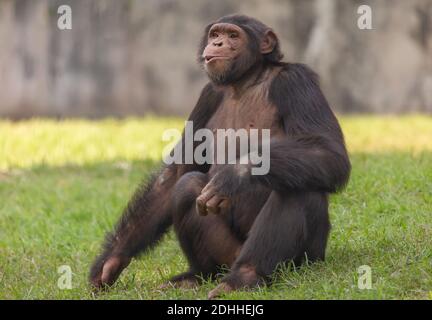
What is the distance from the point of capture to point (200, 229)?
5785 mm

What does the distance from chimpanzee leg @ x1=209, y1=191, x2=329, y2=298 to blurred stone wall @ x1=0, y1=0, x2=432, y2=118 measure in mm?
8009

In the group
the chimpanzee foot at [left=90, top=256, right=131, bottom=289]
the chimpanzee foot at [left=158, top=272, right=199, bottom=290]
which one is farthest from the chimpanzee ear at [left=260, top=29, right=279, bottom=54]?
the chimpanzee foot at [left=90, top=256, right=131, bottom=289]

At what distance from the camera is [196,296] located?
17.8 feet

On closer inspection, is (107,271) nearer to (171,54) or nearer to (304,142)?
(304,142)

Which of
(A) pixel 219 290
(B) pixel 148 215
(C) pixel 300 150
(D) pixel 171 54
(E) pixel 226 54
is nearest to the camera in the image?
(A) pixel 219 290

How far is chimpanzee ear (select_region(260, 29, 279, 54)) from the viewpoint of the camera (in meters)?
6.00

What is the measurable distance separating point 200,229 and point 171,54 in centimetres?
786

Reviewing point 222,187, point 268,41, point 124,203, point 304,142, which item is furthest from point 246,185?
point 124,203

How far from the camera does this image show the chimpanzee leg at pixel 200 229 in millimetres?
5754

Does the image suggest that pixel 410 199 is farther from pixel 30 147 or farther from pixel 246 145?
pixel 30 147

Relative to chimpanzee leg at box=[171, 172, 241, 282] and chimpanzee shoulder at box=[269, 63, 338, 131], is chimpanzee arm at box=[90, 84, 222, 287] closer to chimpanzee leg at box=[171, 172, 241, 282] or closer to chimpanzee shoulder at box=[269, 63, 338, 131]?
chimpanzee leg at box=[171, 172, 241, 282]

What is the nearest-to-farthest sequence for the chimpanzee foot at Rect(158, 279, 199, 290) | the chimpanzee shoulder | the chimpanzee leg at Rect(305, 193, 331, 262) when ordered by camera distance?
the chimpanzee leg at Rect(305, 193, 331, 262)
the chimpanzee shoulder
the chimpanzee foot at Rect(158, 279, 199, 290)

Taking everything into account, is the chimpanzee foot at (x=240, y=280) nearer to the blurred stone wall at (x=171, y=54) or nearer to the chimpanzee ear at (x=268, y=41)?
the chimpanzee ear at (x=268, y=41)

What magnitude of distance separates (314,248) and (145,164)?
15.3 ft
